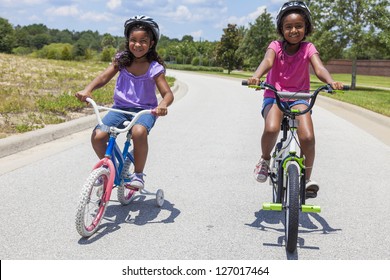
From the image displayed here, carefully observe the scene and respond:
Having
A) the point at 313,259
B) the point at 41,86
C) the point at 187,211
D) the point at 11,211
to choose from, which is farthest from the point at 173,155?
the point at 41,86

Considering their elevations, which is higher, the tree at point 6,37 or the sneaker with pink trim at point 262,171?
the tree at point 6,37

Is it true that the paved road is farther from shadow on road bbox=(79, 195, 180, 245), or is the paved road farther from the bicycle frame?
the bicycle frame

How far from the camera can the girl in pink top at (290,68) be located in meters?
4.11

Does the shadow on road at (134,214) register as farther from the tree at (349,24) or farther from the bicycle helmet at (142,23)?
the tree at (349,24)

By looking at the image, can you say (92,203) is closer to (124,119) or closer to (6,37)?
(124,119)

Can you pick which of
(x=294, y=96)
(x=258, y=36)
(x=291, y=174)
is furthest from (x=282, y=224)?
(x=258, y=36)

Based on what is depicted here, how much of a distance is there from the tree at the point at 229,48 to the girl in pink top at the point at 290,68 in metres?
57.9

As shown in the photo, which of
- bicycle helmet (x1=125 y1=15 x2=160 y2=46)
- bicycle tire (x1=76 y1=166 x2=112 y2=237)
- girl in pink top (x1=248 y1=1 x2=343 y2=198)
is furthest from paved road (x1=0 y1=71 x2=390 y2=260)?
bicycle helmet (x1=125 y1=15 x2=160 y2=46)

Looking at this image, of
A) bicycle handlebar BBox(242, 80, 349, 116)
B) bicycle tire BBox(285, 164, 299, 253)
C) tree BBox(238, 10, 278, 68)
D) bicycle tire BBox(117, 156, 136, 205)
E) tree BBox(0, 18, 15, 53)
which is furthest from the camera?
tree BBox(0, 18, 15, 53)

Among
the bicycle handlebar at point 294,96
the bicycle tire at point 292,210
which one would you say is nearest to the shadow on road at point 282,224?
the bicycle tire at point 292,210

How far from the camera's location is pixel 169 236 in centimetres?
383

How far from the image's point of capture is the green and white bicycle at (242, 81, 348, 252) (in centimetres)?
343

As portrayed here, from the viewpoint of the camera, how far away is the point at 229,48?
6225 centimetres

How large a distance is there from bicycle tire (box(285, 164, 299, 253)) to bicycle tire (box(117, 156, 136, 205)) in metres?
1.61
